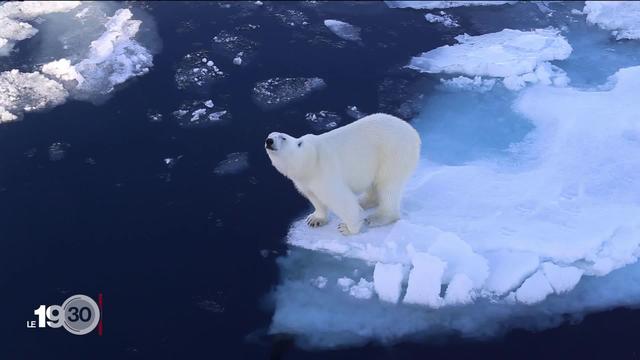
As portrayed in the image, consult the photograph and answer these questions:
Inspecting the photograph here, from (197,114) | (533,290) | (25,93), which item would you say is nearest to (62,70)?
(25,93)

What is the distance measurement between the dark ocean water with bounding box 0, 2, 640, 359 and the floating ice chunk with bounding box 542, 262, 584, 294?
309 millimetres

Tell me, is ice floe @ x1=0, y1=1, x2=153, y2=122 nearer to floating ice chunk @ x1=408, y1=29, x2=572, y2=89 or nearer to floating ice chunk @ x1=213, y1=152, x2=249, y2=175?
floating ice chunk @ x1=213, y1=152, x2=249, y2=175

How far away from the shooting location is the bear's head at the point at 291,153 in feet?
15.8

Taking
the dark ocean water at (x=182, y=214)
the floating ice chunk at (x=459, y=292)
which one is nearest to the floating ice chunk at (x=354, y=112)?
the dark ocean water at (x=182, y=214)

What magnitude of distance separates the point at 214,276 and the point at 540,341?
7.74 ft

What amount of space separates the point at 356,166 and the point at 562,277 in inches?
67.5

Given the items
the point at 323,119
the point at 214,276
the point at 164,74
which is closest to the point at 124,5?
the point at 164,74

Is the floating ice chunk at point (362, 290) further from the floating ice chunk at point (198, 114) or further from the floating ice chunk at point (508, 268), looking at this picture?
the floating ice chunk at point (198, 114)

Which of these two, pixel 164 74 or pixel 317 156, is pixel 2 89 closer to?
pixel 164 74

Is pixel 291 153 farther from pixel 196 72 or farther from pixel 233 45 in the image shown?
pixel 233 45

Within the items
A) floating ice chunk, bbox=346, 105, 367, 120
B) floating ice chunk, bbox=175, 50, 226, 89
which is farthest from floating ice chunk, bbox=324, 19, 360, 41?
floating ice chunk, bbox=175, 50, 226, 89

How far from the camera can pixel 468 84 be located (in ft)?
25.1

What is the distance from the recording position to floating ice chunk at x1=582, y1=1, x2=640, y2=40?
8648 millimetres

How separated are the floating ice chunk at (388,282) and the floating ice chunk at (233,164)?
5.95 feet
